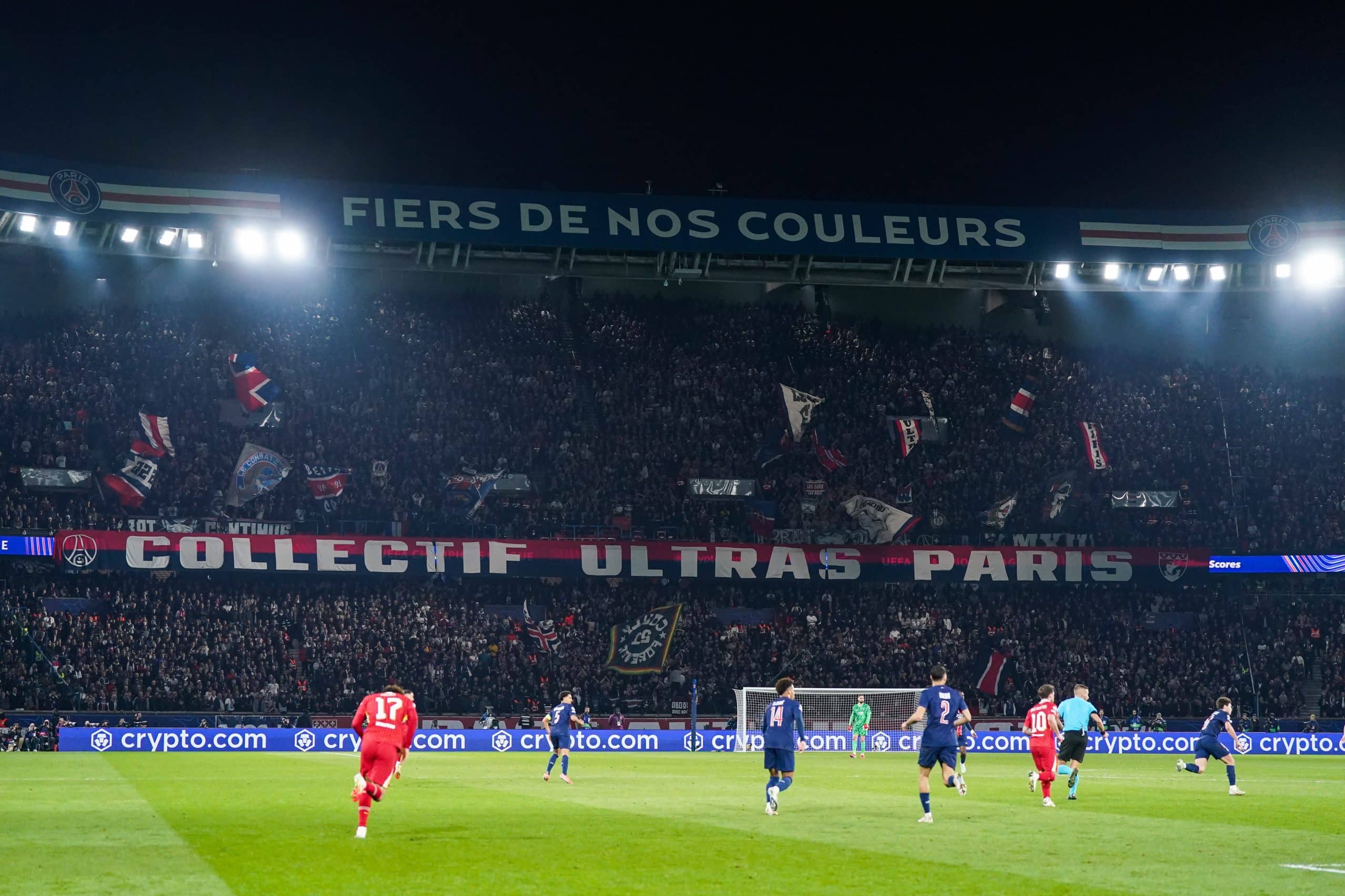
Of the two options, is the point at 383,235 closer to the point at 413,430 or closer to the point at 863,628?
the point at 413,430

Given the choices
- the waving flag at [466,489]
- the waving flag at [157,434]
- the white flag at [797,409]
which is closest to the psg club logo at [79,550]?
the waving flag at [157,434]

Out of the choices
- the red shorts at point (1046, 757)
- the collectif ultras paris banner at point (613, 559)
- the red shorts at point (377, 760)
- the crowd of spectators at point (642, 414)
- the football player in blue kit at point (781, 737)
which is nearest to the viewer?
the red shorts at point (377, 760)

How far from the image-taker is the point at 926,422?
64312 millimetres

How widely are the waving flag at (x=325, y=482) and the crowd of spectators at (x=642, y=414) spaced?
0.35 m

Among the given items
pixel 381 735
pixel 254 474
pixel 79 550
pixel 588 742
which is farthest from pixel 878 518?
pixel 381 735

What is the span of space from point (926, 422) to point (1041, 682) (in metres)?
13.6

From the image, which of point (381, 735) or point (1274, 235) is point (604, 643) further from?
point (381, 735)

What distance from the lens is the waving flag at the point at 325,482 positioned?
57031 millimetres

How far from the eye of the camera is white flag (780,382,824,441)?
62094mm

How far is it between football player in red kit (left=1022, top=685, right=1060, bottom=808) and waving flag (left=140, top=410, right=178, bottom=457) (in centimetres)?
4134

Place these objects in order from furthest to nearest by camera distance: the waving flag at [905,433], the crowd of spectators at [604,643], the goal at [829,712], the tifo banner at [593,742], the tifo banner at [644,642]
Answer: the waving flag at [905,433], the tifo banner at [644,642], the goal at [829,712], the crowd of spectators at [604,643], the tifo banner at [593,742]

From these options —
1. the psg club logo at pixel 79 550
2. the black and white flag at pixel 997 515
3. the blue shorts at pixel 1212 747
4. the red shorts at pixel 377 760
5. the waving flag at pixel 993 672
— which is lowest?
the waving flag at pixel 993 672

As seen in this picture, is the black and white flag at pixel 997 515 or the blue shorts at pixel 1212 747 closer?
the blue shorts at pixel 1212 747

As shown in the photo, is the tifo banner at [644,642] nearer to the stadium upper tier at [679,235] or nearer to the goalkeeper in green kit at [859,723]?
the goalkeeper in green kit at [859,723]
